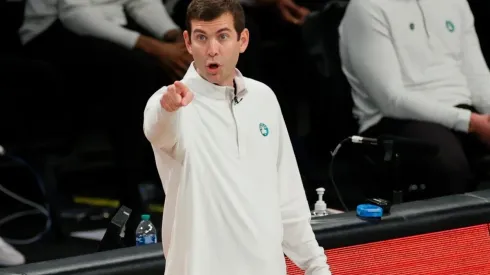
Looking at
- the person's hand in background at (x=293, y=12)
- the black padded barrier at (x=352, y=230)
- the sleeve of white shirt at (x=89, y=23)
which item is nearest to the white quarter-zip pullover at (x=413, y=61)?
the person's hand in background at (x=293, y=12)

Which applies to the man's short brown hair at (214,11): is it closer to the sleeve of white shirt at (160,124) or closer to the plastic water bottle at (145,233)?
the sleeve of white shirt at (160,124)

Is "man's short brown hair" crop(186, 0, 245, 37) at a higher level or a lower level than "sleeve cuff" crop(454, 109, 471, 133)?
higher

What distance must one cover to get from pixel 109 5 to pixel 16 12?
413mm

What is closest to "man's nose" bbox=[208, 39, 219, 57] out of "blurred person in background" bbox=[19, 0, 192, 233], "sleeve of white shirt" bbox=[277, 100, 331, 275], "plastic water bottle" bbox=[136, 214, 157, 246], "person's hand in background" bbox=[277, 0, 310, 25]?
"sleeve of white shirt" bbox=[277, 100, 331, 275]

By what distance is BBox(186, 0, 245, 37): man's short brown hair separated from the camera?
208 centimetres

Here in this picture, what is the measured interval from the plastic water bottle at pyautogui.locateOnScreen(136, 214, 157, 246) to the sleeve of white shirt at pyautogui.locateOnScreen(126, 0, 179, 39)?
3.53 ft

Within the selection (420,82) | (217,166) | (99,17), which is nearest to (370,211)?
(217,166)

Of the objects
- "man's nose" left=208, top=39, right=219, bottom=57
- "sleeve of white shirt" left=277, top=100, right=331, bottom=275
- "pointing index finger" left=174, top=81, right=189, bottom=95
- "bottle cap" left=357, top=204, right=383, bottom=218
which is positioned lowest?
"bottle cap" left=357, top=204, right=383, bottom=218

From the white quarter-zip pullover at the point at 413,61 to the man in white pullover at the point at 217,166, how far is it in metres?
2.27

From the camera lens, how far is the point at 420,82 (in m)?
4.46

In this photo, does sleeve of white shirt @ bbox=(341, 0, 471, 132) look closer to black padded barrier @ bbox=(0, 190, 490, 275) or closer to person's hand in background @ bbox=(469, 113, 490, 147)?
person's hand in background @ bbox=(469, 113, 490, 147)

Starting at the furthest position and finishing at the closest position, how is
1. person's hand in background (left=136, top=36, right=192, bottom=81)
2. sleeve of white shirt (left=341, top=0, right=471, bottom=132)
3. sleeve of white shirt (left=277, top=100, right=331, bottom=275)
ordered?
sleeve of white shirt (left=341, top=0, right=471, bottom=132) → person's hand in background (left=136, top=36, right=192, bottom=81) → sleeve of white shirt (left=277, top=100, right=331, bottom=275)

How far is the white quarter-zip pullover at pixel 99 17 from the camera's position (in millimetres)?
3924

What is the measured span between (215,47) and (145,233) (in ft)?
4.73
